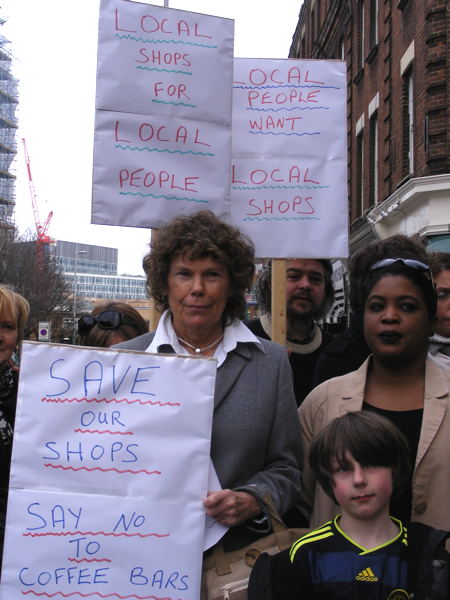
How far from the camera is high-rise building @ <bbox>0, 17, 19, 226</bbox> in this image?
101250mm

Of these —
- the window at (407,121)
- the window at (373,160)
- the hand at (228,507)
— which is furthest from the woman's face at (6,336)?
the window at (373,160)

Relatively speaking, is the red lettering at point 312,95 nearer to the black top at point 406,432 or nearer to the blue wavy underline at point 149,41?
the blue wavy underline at point 149,41

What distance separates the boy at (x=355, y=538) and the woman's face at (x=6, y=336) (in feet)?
4.17

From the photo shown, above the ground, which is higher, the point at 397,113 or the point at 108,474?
the point at 397,113

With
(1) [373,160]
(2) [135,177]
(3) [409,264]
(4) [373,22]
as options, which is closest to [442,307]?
(3) [409,264]

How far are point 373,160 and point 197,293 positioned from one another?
1513 cm

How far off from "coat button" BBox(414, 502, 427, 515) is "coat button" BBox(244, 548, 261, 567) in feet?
1.67

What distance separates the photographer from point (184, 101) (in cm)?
343

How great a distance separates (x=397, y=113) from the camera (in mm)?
13695

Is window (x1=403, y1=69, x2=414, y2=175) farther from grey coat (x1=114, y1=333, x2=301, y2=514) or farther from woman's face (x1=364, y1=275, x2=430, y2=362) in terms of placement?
grey coat (x1=114, y1=333, x2=301, y2=514)

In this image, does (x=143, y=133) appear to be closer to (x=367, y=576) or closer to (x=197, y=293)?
(x=197, y=293)

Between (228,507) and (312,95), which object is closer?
(228,507)

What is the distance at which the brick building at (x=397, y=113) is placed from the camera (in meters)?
11.3

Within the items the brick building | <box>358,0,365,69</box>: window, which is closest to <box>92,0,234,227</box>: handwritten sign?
the brick building
